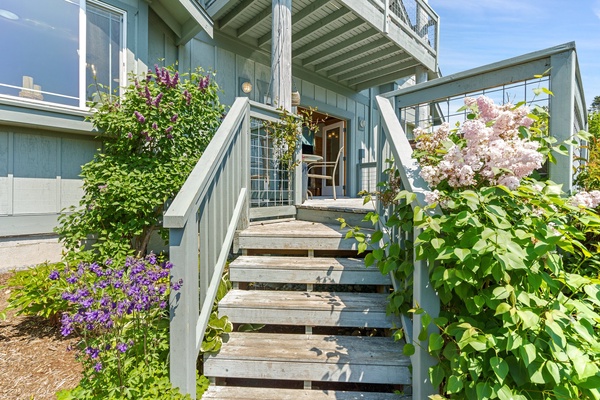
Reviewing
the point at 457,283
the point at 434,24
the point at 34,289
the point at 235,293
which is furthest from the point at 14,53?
the point at 434,24

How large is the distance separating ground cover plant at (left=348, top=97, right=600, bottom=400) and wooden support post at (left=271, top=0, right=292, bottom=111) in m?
2.38

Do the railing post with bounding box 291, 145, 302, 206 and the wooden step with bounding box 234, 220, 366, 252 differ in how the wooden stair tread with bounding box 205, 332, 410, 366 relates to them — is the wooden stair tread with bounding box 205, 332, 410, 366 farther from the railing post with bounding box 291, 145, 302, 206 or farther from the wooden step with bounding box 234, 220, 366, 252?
the railing post with bounding box 291, 145, 302, 206

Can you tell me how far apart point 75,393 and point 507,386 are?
1991mm

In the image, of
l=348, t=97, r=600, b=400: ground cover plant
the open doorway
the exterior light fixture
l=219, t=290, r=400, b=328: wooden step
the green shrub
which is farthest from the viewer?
the open doorway

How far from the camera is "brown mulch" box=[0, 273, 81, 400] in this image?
5.73 ft

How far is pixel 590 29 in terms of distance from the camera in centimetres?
462

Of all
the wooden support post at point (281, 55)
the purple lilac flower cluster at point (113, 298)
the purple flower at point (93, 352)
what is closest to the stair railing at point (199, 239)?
the purple lilac flower cluster at point (113, 298)

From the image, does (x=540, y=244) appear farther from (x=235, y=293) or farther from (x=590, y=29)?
(x=590, y=29)

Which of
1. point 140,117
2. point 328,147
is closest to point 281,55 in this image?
point 140,117

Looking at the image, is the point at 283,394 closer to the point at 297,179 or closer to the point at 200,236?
the point at 200,236

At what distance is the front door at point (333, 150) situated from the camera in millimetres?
7590

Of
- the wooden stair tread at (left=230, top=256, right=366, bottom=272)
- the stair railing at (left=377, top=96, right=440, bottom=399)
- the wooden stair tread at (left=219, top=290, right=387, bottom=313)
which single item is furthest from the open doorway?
the stair railing at (left=377, top=96, right=440, bottom=399)

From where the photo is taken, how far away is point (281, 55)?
3.59 metres

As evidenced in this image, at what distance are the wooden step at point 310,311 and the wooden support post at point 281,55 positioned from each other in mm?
2258
